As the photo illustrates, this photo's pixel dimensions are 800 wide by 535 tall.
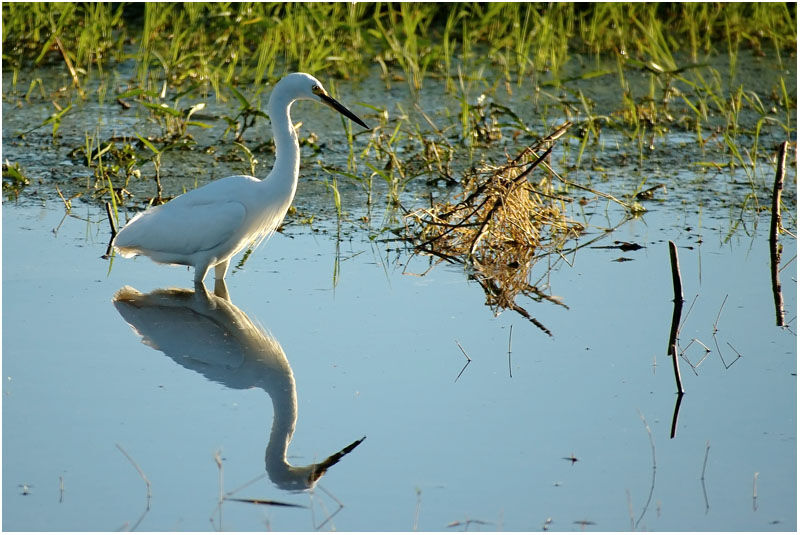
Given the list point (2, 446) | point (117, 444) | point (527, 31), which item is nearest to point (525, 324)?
point (117, 444)

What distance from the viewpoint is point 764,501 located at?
299cm

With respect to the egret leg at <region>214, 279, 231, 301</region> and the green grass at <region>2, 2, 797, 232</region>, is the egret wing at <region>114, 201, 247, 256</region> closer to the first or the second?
the egret leg at <region>214, 279, 231, 301</region>

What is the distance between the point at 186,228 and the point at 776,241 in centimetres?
274

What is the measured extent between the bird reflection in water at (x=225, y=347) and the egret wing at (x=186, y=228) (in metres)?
0.21

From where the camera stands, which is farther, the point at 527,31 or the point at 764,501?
the point at 527,31

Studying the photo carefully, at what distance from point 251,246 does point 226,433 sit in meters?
2.25

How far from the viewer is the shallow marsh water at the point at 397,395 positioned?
2.97 m

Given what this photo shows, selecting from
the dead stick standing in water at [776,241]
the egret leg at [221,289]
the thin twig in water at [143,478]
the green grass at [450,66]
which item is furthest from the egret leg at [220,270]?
the dead stick standing in water at [776,241]

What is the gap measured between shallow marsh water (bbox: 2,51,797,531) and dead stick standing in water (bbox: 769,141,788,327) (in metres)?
0.04

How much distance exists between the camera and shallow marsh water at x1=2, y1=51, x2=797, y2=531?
297 cm

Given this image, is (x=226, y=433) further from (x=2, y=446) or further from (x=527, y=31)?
(x=527, y=31)

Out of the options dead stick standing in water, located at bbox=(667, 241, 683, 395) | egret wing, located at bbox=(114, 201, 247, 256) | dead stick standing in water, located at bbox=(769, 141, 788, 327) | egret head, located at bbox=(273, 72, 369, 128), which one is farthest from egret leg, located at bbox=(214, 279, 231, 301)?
dead stick standing in water, located at bbox=(769, 141, 788, 327)

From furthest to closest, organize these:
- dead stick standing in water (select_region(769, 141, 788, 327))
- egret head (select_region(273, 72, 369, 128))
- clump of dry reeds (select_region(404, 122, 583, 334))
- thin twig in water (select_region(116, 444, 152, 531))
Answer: clump of dry reeds (select_region(404, 122, 583, 334)) < egret head (select_region(273, 72, 369, 128)) < dead stick standing in water (select_region(769, 141, 788, 327)) < thin twig in water (select_region(116, 444, 152, 531))

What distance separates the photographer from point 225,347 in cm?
414
